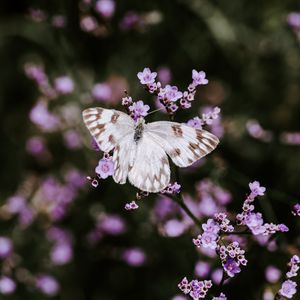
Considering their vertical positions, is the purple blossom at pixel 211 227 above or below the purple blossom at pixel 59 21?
below

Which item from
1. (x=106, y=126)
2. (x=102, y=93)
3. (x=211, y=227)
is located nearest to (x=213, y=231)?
(x=211, y=227)

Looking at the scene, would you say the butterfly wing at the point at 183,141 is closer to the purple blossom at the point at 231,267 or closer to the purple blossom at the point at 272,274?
the purple blossom at the point at 231,267

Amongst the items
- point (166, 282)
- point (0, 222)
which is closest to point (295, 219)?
point (166, 282)

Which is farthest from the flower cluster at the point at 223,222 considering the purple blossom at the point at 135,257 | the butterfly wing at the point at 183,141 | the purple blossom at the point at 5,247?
the purple blossom at the point at 5,247

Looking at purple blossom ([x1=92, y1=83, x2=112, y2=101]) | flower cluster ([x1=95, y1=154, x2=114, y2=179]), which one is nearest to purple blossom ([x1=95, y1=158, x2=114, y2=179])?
flower cluster ([x1=95, y1=154, x2=114, y2=179])

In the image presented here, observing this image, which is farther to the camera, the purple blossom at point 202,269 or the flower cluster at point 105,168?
the purple blossom at point 202,269

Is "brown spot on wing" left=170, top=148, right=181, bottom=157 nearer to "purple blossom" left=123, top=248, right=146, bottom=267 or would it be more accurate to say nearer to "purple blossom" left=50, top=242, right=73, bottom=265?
"purple blossom" left=123, top=248, right=146, bottom=267
